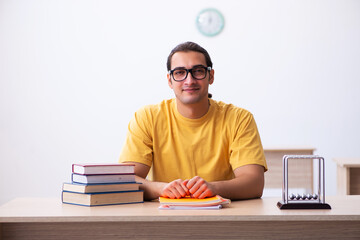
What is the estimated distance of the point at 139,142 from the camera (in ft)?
7.04

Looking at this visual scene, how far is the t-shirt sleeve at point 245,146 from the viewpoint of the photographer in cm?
208

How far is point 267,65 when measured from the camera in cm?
540

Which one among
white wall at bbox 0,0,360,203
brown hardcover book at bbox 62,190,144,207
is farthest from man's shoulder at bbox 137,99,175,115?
white wall at bbox 0,0,360,203

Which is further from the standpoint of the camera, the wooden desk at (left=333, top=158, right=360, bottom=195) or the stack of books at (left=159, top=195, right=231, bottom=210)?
the wooden desk at (left=333, top=158, right=360, bottom=195)

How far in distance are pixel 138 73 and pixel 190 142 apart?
3359 mm

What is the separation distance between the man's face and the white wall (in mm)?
3251

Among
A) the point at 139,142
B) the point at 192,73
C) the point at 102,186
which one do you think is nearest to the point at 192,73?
the point at 192,73

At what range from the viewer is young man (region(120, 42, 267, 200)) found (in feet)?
6.89

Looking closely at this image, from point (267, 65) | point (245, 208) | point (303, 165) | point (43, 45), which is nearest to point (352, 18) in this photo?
point (267, 65)

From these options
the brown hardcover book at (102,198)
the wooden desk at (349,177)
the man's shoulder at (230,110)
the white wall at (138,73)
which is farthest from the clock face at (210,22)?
the brown hardcover book at (102,198)

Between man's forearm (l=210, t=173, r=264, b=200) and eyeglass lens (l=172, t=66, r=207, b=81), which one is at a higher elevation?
eyeglass lens (l=172, t=66, r=207, b=81)

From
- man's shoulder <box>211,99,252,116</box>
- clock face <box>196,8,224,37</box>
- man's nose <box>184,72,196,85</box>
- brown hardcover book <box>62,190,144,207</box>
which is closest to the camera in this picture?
brown hardcover book <box>62,190,144,207</box>

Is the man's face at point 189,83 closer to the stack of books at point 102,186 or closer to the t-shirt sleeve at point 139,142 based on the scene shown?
the t-shirt sleeve at point 139,142

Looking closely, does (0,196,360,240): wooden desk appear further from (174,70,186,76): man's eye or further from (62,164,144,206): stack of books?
(174,70,186,76): man's eye
